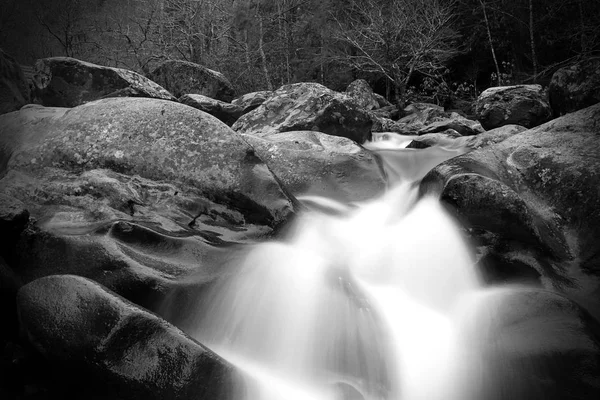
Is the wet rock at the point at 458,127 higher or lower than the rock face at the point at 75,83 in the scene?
lower

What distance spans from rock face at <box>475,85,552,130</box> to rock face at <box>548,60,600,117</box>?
2573 mm

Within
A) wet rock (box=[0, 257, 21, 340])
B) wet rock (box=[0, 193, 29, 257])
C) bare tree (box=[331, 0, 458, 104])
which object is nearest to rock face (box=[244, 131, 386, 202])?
wet rock (box=[0, 193, 29, 257])

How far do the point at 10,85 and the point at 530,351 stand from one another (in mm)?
6358

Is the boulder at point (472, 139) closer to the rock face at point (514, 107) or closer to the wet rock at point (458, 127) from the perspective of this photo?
the wet rock at point (458, 127)

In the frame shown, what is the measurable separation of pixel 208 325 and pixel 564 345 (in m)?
2.18

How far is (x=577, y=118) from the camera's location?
14.5 feet

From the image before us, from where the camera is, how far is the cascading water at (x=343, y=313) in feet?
8.42

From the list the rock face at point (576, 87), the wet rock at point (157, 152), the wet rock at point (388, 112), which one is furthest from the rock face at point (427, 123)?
the wet rock at point (157, 152)

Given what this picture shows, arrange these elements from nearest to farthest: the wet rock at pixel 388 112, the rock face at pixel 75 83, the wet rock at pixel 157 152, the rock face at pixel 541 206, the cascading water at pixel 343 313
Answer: the cascading water at pixel 343 313 → the rock face at pixel 541 206 → the wet rock at pixel 157 152 → the rock face at pixel 75 83 → the wet rock at pixel 388 112

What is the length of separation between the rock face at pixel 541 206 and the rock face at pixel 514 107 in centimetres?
654

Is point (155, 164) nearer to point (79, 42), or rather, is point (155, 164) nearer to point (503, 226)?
point (503, 226)

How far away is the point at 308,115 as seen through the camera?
23.4 ft

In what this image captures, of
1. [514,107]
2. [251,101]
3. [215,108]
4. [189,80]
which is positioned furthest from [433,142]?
[189,80]

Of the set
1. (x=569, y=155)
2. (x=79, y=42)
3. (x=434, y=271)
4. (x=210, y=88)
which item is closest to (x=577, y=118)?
(x=569, y=155)
